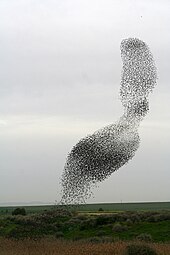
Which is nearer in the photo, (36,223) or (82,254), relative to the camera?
(82,254)

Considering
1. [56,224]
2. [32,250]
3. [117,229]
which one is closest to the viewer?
[32,250]

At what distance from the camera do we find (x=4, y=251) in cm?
2016

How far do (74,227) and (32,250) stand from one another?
1642 cm

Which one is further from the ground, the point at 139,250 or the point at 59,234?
the point at 59,234

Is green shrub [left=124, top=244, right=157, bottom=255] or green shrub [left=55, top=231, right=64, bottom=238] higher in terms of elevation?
green shrub [left=55, top=231, right=64, bottom=238]

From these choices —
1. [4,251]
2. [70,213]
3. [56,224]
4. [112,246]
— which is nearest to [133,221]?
[56,224]

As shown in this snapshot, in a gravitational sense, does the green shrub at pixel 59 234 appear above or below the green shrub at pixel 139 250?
above

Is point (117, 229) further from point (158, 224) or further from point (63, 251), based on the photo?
point (63, 251)

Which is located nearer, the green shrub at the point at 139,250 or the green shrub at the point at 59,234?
the green shrub at the point at 139,250

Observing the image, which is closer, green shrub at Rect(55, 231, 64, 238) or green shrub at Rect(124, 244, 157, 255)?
green shrub at Rect(124, 244, 157, 255)

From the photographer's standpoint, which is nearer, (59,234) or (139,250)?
(139,250)

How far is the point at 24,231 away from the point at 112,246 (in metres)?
12.1

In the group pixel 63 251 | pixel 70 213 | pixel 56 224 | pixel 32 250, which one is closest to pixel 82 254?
pixel 63 251

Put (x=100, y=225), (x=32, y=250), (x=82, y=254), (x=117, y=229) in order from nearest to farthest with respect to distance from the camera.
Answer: (x=82, y=254) < (x=32, y=250) < (x=117, y=229) < (x=100, y=225)
